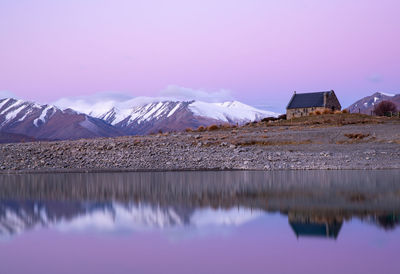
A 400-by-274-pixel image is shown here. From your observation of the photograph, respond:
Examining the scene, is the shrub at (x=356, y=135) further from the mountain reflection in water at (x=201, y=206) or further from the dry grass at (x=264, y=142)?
the mountain reflection in water at (x=201, y=206)

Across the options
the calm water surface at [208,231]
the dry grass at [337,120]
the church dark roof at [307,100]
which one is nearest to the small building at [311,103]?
the church dark roof at [307,100]

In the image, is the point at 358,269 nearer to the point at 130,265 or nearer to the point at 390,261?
the point at 390,261

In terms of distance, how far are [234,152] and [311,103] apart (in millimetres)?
43047

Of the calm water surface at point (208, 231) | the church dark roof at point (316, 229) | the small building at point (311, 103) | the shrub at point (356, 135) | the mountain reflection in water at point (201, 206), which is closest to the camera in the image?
the calm water surface at point (208, 231)

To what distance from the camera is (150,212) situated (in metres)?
17.2

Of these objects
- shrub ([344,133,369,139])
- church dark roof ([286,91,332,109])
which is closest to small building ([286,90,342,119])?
church dark roof ([286,91,332,109])

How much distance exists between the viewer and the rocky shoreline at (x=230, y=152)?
133 ft

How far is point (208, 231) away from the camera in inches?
521

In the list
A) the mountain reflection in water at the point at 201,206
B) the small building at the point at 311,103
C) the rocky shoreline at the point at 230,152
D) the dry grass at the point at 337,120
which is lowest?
the mountain reflection in water at the point at 201,206

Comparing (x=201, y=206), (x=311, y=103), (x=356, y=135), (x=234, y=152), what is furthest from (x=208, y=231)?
(x=311, y=103)

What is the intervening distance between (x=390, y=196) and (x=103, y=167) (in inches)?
1238

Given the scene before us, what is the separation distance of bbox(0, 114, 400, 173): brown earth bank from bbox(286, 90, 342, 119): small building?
24.5 m

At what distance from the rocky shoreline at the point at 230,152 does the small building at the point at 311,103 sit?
26.4m

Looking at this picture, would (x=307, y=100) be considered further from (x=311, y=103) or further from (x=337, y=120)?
(x=337, y=120)
